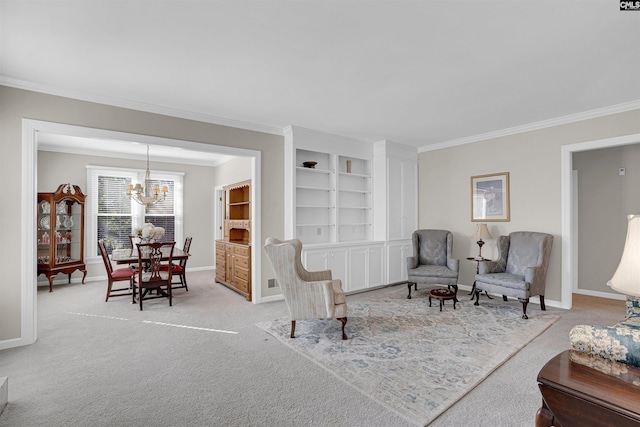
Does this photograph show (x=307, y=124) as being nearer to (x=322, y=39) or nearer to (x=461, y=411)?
(x=322, y=39)

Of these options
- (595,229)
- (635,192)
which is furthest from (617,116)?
(595,229)

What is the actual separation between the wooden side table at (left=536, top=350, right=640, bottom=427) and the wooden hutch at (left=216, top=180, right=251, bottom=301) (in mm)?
4084

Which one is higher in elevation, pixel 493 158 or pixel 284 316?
pixel 493 158

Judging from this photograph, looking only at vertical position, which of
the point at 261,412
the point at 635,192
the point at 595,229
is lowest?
the point at 261,412

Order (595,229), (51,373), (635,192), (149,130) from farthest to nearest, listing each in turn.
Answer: (595,229), (635,192), (149,130), (51,373)

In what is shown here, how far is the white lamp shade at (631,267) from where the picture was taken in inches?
58.3

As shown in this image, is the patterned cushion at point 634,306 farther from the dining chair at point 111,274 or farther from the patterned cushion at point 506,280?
the dining chair at point 111,274

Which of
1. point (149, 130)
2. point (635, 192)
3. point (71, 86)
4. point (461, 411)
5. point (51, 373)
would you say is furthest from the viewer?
point (635, 192)

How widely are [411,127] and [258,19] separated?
10.8 ft

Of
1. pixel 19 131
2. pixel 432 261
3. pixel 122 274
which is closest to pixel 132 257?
pixel 122 274

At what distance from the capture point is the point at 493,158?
17.2ft

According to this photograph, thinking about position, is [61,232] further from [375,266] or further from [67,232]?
[375,266]

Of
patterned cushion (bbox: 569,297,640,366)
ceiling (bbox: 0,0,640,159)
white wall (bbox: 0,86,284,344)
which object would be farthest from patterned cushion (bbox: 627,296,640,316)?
white wall (bbox: 0,86,284,344)

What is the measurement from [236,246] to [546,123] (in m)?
5.18
